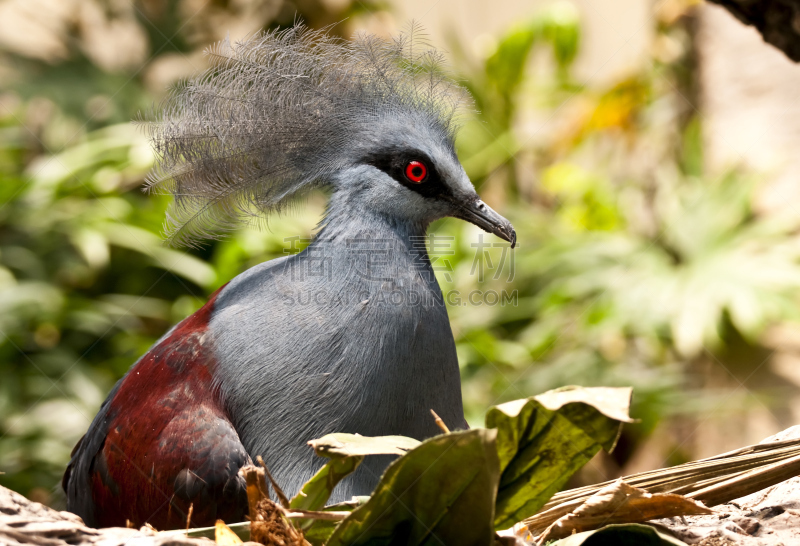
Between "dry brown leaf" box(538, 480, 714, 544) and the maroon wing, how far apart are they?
2.26ft

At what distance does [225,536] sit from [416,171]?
1.03 metres

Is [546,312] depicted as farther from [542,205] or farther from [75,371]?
[75,371]

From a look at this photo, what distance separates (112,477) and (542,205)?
4876 mm

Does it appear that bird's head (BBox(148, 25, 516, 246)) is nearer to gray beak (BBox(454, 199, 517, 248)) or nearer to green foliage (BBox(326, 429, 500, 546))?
gray beak (BBox(454, 199, 517, 248))

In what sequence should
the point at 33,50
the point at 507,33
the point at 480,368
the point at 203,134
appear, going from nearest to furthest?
the point at 203,134, the point at 480,368, the point at 33,50, the point at 507,33

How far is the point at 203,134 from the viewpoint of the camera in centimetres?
172

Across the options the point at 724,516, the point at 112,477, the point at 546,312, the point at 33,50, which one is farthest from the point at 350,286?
the point at 33,50

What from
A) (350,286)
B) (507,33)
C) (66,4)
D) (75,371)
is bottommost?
(75,371)

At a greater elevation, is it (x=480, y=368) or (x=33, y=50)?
(x=33, y=50)

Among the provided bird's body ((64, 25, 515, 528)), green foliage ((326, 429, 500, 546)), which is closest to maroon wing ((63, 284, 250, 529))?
bird's body ((64, 25, 515, 528))

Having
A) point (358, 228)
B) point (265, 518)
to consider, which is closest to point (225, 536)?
point (265, 518)

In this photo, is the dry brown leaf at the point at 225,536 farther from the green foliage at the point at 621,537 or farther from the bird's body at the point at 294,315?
the green foliage at the point at 621,537

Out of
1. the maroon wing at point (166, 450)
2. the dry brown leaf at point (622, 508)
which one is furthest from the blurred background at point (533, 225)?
the dry brown leaf at point (622, 508)

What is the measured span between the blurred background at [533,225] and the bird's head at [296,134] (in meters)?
1.47
